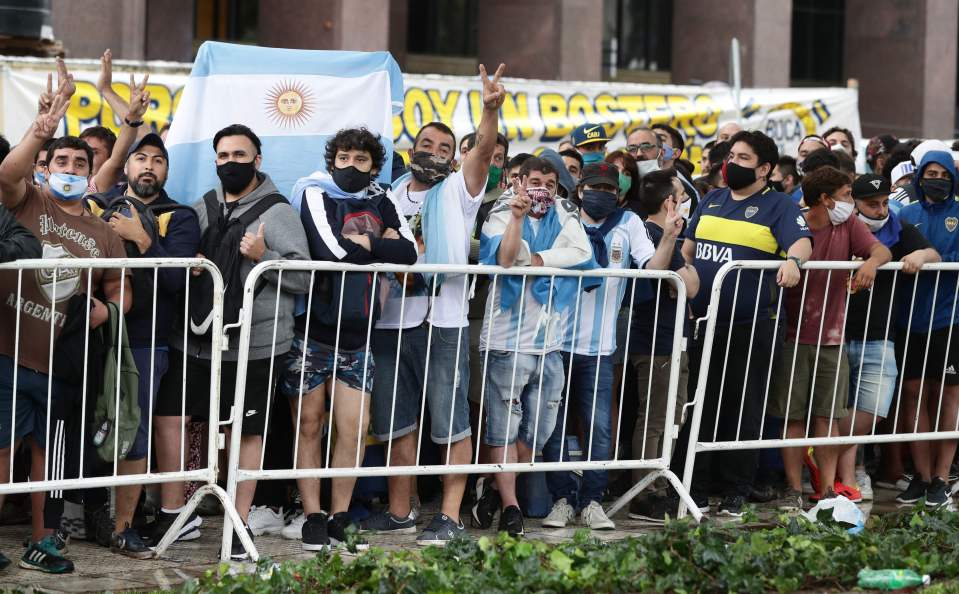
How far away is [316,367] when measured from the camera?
6.90 meters

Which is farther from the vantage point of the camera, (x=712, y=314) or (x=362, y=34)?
(x=362, y=34)

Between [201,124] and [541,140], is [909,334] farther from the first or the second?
[541,140]

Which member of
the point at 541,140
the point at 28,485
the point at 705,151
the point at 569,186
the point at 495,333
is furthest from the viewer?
the point at 541,140

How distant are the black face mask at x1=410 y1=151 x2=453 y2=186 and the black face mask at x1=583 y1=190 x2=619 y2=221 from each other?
0.83 m

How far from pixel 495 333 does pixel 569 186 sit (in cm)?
135

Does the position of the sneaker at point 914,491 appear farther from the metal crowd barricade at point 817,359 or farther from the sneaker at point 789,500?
the sneaker at point 789,500

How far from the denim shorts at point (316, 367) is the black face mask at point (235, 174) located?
2.60 ft

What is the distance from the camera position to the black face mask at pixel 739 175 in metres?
7.92

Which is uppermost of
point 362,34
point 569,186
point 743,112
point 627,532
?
point 362,34

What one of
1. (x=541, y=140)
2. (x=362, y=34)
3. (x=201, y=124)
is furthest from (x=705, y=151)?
(x=362, y=34)

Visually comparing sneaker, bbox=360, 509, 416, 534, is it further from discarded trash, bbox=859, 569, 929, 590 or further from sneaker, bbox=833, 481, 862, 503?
sneaker, bbox=833, 481, 862, 503

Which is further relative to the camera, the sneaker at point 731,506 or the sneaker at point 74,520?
the sneaker at point 731,506

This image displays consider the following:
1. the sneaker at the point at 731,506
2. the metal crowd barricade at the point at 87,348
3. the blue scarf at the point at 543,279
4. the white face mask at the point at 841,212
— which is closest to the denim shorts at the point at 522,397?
the blue scarf at the point at 543,279

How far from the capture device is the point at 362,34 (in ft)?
66.7
